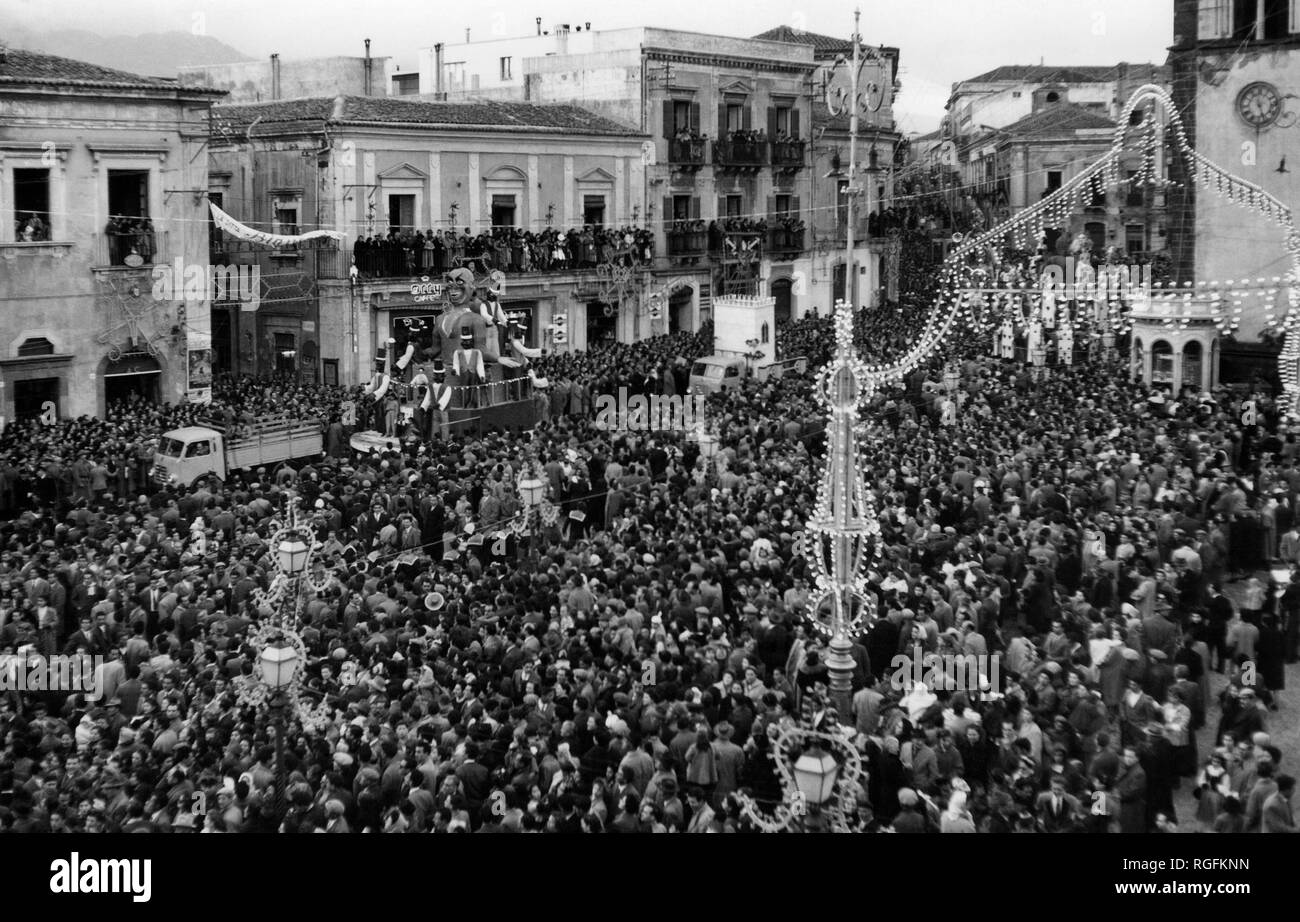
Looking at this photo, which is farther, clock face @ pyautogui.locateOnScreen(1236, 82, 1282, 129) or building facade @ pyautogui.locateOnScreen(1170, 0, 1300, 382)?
clock face @ pyautogui.locateOnScreen(1236, 82, 1282, 129)

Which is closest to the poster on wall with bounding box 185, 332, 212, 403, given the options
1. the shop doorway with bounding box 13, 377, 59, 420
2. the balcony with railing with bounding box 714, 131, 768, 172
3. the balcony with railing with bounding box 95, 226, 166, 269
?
the balcony with railing with bounding box 95, 226, 166, 269

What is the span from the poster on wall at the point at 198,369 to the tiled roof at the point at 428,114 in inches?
243

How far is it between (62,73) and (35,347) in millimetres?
3231

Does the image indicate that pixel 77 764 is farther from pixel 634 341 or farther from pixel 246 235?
pixel 634 341

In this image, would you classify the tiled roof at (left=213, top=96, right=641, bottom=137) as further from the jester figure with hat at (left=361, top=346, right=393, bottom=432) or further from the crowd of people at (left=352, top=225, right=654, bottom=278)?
the jester figure with hat at (left=361, top=346, right=393, bottom=432)

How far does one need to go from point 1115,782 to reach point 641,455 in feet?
32.2

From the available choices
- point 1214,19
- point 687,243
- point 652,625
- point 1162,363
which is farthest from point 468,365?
point 1214,19

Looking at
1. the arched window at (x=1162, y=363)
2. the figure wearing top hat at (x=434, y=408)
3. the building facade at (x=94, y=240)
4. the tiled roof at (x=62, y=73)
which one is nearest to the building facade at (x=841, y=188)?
the arched window at (x=1162, y=363)

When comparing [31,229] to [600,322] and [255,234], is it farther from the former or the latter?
[600,322]

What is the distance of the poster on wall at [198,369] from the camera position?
18.9 meters

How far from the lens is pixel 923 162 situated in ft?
93.3

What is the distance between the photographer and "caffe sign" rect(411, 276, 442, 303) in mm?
25172

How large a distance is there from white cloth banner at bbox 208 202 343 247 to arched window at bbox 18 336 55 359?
3151mm
